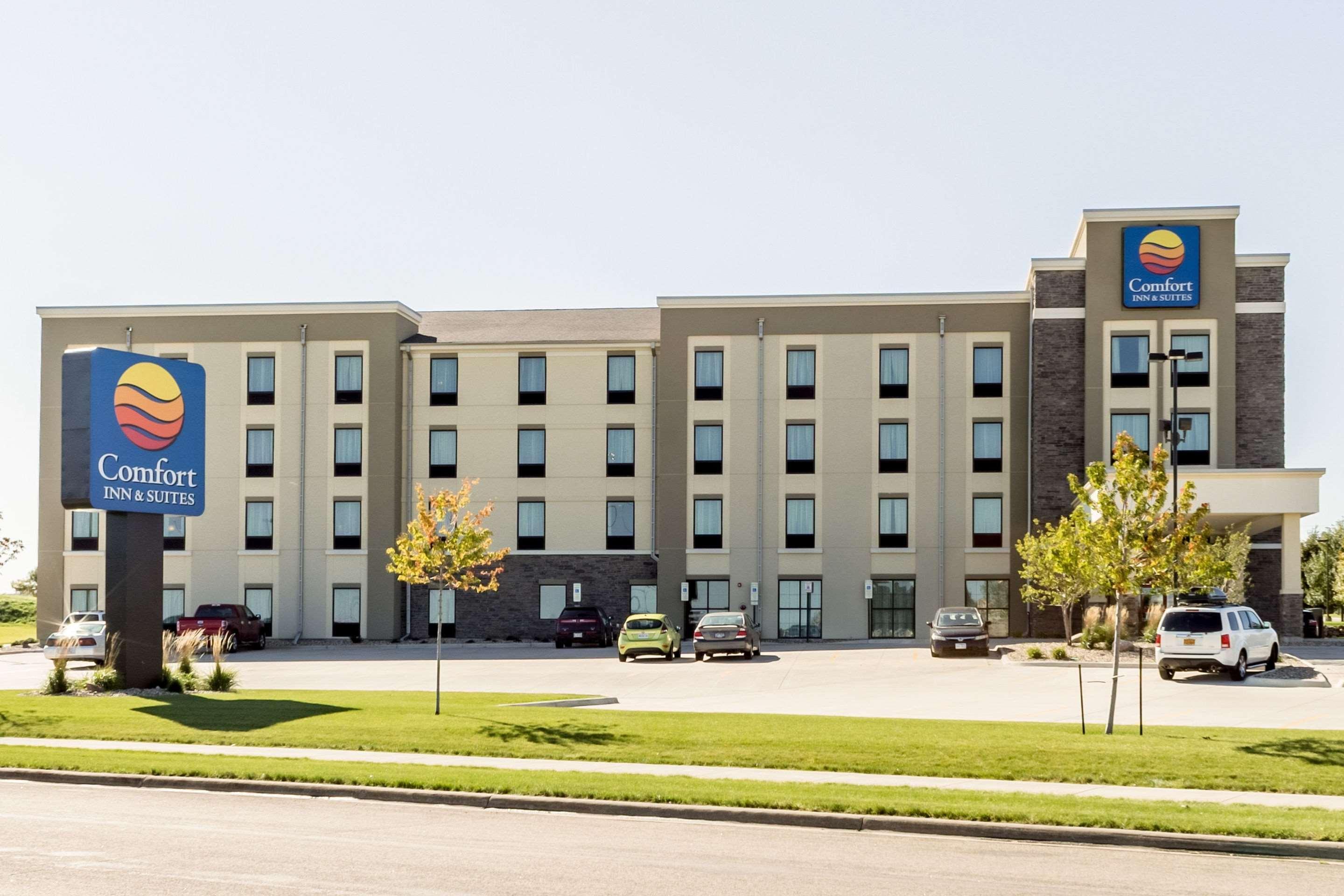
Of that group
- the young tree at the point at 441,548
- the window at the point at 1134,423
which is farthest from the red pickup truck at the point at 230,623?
the window at the point at 1134,423

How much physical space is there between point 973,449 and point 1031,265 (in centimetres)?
735

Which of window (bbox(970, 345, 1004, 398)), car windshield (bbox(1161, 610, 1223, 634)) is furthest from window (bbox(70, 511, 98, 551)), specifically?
car windshield (bbox(1161, 610, 1223, 634))

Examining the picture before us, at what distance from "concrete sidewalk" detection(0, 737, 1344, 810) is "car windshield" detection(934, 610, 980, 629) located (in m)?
24.6

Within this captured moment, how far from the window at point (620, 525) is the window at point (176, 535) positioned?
56.3 ft

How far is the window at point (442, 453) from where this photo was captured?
54.5 metres

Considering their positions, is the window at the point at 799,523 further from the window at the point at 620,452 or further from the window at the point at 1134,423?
the window at the point at 1134,423

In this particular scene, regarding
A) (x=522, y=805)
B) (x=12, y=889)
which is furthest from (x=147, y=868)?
(x=522, y=805)

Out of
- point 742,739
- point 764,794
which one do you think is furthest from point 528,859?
point 742,739

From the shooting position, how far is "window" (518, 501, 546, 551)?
5406 centimetres

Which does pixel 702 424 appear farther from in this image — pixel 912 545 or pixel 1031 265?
pixel 1031 265

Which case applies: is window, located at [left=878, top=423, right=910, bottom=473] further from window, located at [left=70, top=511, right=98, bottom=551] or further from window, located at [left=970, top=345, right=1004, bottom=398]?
window, located at [left=70, top=511, right=98, bottom=551]

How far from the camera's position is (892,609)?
170 ft

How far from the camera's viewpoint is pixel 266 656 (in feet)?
148

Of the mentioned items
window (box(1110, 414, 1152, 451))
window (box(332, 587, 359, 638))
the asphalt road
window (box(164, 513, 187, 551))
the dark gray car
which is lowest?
window (box(332, 587, 359, 638))
